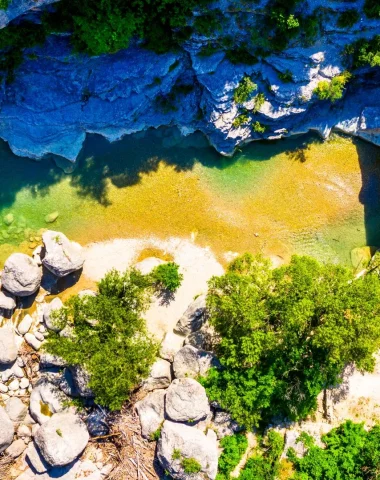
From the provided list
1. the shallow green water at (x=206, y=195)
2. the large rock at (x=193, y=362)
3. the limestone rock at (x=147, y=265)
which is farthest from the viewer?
the shallow green water at (x=206, y=195)

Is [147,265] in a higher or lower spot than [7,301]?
higher

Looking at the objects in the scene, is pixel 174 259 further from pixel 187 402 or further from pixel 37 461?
pixel 37 461

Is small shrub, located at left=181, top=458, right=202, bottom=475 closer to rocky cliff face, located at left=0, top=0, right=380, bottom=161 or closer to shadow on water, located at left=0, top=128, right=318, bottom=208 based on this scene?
shadow on water, located at left=0, top=128, right=318, bottom=208

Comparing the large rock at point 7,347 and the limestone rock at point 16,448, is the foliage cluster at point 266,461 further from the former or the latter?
the large rock at point 7,347

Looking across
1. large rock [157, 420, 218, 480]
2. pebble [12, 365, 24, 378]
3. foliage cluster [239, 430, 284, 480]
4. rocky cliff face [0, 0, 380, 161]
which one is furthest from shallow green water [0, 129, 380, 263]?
foliage cluster [239, 430, 284, 480]

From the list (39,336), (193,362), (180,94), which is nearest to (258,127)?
(180,94)

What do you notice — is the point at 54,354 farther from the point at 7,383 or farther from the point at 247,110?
the point at 247,110

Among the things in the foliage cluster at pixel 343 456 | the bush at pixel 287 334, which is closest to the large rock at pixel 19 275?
the bush at pixel 287 334
